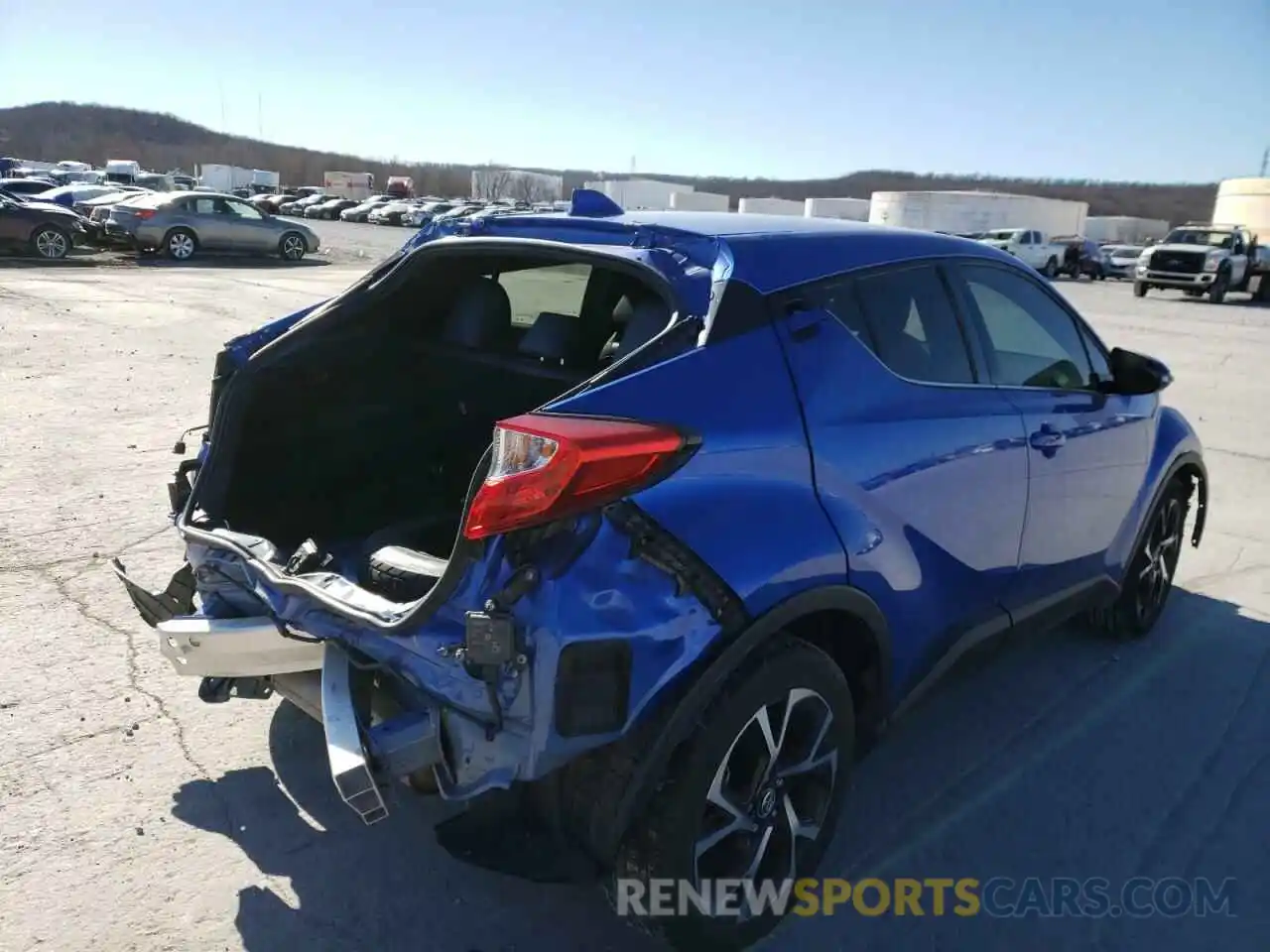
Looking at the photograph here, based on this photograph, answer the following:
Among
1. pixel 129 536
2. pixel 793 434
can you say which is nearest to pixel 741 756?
pixel 793 434

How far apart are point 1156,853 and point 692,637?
196 cm

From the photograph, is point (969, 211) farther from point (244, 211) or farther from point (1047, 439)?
point (1047, 439)

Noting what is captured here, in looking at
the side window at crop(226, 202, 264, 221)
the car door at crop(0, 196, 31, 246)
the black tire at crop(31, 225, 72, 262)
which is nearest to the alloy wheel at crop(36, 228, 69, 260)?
the black tire at crop(31, 225, 72, 262)

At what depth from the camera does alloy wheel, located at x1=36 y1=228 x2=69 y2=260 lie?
22.6m

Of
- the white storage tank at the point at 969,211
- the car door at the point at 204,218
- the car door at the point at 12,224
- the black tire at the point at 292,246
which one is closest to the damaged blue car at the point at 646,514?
the car door at the point at 12,224

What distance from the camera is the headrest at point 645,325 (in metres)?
2.56

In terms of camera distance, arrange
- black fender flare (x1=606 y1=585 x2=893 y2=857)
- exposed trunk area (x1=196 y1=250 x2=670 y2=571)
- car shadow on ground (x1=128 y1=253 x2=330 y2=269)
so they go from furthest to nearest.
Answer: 1. car shadow on ground (x1=128 y1=253 x2=330 y2=269)
2. exposed trunk area (x1=196 y1=250 x2=670 y2=571)
3. black fender flare (x1=606 y1=585 x2=893 y2=857)

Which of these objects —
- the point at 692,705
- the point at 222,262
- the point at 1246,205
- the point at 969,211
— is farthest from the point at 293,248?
the point at 969,211

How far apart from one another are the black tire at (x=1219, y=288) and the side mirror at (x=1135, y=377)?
92.1 ft

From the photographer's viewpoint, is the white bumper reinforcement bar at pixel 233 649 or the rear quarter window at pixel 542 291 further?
the rear quarter window at pixel 542 291

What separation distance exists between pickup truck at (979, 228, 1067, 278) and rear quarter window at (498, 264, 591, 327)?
118ft

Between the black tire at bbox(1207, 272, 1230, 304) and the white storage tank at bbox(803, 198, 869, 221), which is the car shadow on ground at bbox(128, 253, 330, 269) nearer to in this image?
the black tire at bbox(1207, 272, 1230, 304)

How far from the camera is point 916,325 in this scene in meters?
3.14

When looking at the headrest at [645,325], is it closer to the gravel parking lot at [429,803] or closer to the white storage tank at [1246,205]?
the gravel parking lot at [429,803]
